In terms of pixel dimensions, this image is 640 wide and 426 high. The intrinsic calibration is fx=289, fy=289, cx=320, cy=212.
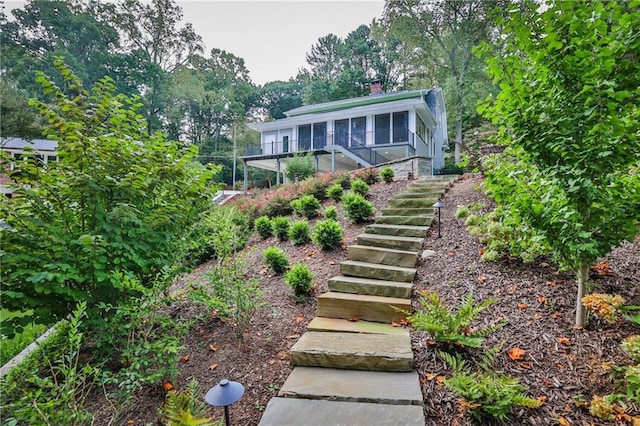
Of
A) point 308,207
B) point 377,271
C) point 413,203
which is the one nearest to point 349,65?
point 308,207

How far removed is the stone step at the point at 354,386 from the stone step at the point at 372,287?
0.97 m

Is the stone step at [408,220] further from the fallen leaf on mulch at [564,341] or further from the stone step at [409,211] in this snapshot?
the fallen leaf on mulch at [564,341]

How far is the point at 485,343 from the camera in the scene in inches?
84.0

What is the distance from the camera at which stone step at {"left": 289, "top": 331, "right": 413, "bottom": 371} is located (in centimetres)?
204

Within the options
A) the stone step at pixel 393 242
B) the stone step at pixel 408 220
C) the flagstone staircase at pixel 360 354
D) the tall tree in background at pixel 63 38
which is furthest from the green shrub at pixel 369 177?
the tall tree in background at pixel 63 38

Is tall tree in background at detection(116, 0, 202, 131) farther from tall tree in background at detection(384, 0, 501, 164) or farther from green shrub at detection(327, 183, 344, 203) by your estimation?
green shrub at detection(327, 183, 344, 203)

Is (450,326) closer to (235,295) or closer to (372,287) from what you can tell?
(372,287)

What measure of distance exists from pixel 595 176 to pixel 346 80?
89.0 ft

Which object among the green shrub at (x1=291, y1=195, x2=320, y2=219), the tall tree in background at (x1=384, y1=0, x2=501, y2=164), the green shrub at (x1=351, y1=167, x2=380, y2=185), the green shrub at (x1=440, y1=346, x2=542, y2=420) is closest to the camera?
the green shrub at (x1=440, y1=346, x2=542, y2=420)

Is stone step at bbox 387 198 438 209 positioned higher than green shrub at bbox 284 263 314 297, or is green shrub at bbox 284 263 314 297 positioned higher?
stone step at bbox 387 198 438 209

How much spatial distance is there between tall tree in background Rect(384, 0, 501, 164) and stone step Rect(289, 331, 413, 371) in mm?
15180

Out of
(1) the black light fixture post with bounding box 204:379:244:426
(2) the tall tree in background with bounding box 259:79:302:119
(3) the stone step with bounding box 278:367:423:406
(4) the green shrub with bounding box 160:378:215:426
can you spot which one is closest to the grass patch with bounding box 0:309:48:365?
(4) the green shrub with bounding box 160:378:215:426

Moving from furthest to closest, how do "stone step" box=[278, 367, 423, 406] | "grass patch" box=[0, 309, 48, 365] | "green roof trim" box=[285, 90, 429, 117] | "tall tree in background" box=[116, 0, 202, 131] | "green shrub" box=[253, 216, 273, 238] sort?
"tall tree in background" box=[116, 0, 202, 131], "green roof trim" box=[285, 90, 429, 117], "green shrub" box=[253, 216, 273, 238], "grass patch" box=[0, 309, 48, 365], "stone step" box=[278, 367, 423, 406]

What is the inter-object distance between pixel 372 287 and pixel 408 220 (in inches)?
71.0
